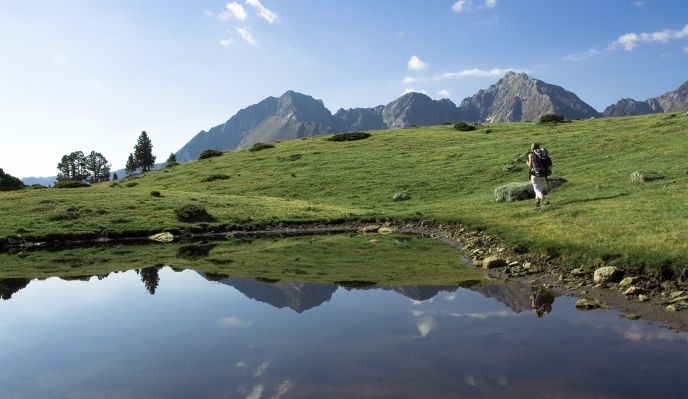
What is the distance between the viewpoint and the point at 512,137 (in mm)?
79875

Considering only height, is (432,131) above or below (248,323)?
above

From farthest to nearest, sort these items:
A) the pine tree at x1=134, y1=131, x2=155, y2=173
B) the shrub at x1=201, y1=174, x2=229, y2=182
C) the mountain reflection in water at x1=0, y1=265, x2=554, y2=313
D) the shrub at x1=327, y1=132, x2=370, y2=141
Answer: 1. the pine tree at x1=134, y1=131, x2=155, y2=173
2. the shrub at x1=327, y1=132, x2=370, y2=141
3. the shrub at x1=201, y1=174, x2=229, y2=182
4. the mountain reflection in water at x1=0, y1=265, x2=554, y2=313

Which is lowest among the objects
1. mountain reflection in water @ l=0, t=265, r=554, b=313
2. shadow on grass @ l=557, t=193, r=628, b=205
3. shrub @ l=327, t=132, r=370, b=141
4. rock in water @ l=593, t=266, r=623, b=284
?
mountain reflection in water @ l=0, t=265, r=554, b=313

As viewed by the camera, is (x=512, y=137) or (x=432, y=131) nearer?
(x=512, y=137)

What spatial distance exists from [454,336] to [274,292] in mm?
9393

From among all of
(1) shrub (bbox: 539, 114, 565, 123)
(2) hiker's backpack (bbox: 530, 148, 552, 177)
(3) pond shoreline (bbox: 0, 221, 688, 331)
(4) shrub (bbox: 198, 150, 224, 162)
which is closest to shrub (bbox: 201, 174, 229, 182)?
(4) shrub (bbox: 198, 150, 224, 162)

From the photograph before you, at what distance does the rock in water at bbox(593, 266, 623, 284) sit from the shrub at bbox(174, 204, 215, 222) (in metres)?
38.5

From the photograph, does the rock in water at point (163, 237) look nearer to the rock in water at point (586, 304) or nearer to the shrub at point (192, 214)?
the shrub at point (192, 214)

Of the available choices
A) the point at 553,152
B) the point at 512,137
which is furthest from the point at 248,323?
the point at 512,137

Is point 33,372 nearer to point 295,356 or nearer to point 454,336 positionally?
point 295,356

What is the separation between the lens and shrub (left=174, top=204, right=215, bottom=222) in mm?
47969

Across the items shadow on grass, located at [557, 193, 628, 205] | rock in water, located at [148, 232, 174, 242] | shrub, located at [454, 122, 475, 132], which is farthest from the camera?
shrub, located at [454, 122, 475, 132]

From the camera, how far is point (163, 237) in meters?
43.0

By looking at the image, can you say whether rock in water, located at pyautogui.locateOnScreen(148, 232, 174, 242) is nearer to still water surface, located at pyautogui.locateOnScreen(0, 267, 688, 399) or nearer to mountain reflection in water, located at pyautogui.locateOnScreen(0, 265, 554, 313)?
mountain reflection in water, located at pyautogui.locateOnScreen(0, 265, 554, 313)
